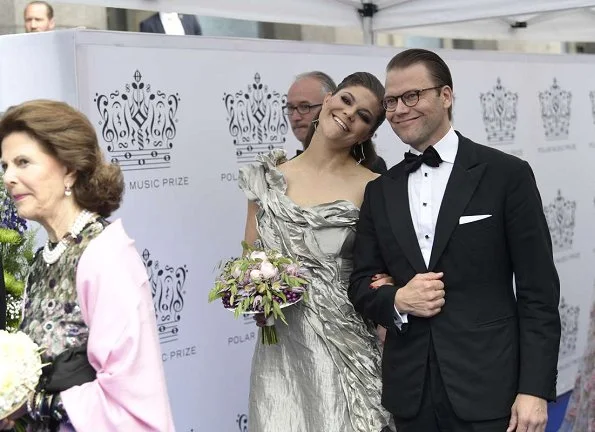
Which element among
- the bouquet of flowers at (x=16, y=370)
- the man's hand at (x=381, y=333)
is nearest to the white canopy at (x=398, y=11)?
the man's hand at (x=381, y=333)

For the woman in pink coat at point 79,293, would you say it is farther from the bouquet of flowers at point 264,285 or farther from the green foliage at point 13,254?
the bouquet of flowers at point 264,285

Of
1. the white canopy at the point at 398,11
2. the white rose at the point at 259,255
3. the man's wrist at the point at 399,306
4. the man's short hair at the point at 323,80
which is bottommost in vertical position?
the man's wrist at the point at 399,306

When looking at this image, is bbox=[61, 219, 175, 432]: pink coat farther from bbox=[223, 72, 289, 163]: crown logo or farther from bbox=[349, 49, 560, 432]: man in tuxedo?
bbox=[223, 72, 289, 163]: crown logo

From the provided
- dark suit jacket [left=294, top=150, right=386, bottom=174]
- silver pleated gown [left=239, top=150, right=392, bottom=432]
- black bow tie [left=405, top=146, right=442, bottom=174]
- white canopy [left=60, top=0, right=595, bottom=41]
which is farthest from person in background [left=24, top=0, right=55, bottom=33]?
black bow tie [left=405, top=146, right=442, bottom=174]

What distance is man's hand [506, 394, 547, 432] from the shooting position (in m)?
3.50

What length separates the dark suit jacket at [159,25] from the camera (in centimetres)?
870

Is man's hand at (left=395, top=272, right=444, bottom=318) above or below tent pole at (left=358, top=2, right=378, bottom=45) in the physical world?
below

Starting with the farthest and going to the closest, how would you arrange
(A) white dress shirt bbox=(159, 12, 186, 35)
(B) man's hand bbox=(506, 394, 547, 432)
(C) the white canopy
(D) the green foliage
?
(A) white dress shirt bbox=(159, 12, 186, 35) → (C) the white canopy → (B) man's hand bbox=(506, 394, 547, 432) → (D) the green foliage

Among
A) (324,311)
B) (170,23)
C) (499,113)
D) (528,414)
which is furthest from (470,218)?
(170,23)

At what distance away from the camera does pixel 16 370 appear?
8.65 ft

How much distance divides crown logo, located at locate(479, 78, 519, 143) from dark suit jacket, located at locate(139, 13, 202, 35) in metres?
2.82

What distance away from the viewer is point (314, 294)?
13.5ft

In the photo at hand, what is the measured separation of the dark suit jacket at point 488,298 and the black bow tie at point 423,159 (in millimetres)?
82

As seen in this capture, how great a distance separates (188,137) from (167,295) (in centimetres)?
80
